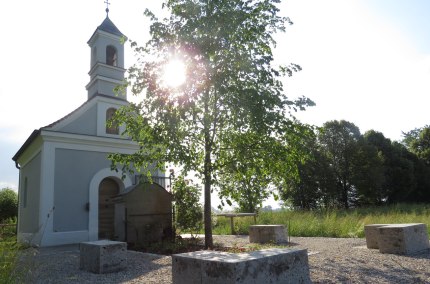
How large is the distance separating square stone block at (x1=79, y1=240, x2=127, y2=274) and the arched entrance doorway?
7497 millimetres

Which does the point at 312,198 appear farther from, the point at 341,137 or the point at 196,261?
the point at 196,261

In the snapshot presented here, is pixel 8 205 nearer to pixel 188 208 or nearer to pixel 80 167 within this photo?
pixel 80 167

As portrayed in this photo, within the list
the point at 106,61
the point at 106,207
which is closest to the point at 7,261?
the point at 106,207

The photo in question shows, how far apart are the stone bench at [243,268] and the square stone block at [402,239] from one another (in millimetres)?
3933

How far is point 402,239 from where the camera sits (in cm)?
754

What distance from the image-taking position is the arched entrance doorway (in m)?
14.6

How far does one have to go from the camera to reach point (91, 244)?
7.25m

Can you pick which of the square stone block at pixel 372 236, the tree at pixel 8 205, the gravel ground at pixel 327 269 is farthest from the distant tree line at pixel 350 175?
the tree at pixel 8 205

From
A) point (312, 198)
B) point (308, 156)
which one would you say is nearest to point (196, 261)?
point (308, 156)

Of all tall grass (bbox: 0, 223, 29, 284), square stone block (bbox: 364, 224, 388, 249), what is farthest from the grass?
square stone block (bbox: 364, 224, 388, 249)

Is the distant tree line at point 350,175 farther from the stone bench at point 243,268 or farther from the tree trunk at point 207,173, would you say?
the stone bench at point 243,268

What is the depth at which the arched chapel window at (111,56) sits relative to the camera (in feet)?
55.0

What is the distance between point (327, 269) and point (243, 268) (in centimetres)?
296

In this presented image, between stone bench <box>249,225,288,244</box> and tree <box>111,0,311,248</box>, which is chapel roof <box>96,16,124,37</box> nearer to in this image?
tree <box>111,0,311,248</box>
